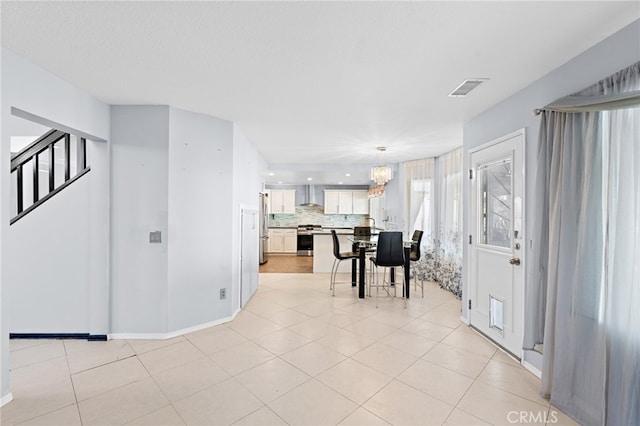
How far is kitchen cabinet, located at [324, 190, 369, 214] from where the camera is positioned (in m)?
9.12

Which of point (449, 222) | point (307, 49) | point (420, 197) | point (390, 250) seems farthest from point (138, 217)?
point (420, 197)

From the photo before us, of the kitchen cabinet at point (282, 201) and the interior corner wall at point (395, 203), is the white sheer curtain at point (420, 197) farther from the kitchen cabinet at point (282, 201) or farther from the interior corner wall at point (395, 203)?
the kitchen cabinet at point (282, 201)

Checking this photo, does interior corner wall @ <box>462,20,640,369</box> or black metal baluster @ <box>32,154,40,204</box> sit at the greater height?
interior corner wall @ <box>462,20,640,369</box>

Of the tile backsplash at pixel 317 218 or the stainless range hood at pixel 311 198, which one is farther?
the tile backsplash at pixel 317 218

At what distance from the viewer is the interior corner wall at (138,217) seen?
10.1 feet

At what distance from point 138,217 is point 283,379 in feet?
7.51

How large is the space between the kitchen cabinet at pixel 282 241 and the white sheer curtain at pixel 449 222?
4.88m

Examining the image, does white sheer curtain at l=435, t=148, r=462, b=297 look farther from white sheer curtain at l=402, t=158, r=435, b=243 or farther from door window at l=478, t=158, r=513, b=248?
door window at l=478, t=158, r=513, b=248

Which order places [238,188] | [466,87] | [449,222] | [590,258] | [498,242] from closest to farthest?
[590,258], [466,87], [498,242], [238,188], [449,222]

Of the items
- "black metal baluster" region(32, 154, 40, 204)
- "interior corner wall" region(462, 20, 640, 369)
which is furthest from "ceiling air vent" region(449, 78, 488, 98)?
"black metal baluster" region(32, 154, 40, 204)

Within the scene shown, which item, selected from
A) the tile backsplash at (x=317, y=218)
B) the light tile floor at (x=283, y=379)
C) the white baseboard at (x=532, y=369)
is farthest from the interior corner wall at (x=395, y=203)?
the white baseboard at (x=532, y=369)

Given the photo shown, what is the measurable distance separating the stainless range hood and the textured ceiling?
6.11 meters

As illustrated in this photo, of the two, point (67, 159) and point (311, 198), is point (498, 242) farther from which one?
point (311, 198)

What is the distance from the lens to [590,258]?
72.6 inches
